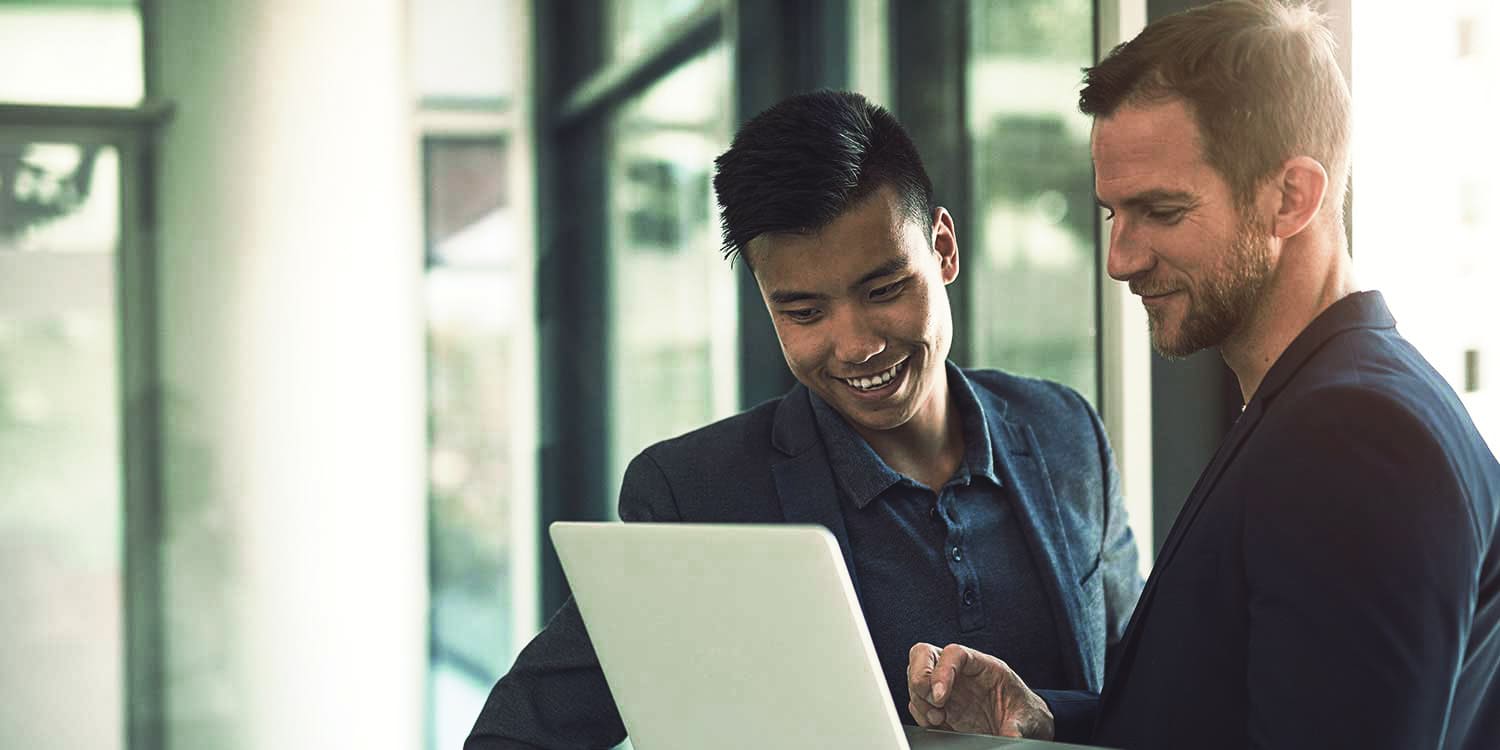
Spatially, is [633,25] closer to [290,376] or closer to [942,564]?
[290,376]

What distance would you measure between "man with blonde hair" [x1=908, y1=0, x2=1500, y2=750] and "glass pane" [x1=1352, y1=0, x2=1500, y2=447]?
15.9 inches

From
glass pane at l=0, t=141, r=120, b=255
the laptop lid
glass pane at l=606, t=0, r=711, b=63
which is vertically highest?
glass pane at l=606, t=0, r=711, b=63

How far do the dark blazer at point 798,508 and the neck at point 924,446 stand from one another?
5cm

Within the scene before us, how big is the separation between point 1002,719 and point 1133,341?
735 millimetres

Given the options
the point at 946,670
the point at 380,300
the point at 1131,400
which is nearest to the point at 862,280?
the point at 946,670

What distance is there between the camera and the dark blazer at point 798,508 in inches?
52.1

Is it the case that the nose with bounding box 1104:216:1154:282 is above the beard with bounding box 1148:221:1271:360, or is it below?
above

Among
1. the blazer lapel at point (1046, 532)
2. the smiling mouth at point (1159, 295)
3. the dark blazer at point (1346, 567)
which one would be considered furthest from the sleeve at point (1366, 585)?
the blazer lapel at point (1046, 532)

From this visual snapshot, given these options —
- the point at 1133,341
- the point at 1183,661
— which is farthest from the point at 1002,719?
the point at 1133,341

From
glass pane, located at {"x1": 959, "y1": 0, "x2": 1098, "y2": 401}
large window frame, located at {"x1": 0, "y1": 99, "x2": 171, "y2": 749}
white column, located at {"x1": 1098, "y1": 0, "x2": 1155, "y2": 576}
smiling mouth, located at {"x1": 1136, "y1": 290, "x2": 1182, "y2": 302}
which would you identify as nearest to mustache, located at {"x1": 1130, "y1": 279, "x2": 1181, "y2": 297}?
smiling mouth, located at {"x1": 1136, "y1": 290, "x2": 1182, "y2": 302}

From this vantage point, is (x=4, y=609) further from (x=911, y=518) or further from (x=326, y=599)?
(x=911, y=518)

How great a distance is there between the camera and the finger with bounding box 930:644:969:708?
1084mm

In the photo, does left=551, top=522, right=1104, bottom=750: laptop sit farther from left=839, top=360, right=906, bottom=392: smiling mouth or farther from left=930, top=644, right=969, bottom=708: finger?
left=839, top=360, right=906, bottom=392: smiling mouth

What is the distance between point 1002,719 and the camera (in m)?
1.18
